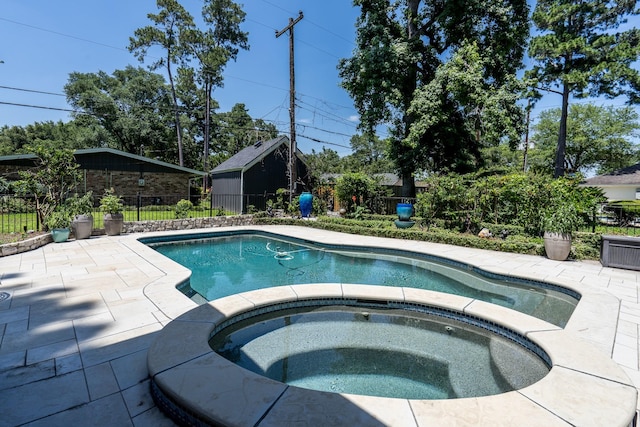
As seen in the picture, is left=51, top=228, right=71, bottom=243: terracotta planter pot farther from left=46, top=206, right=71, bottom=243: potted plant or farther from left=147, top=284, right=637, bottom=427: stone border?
left=147, top=284, right=637, bottom=427: stone border

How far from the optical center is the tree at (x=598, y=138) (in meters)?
24.8

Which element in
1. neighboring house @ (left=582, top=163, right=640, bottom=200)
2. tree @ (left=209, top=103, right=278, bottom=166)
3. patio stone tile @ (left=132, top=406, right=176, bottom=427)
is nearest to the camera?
patio stone tile @ (left=132, top=406, right=176, bottom=427)

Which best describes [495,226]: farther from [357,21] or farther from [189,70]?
[189,70]

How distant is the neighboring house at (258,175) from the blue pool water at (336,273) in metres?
7.56

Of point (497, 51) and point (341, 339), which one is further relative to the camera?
point (497, 51)

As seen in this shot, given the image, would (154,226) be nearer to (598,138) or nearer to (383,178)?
(383,178)

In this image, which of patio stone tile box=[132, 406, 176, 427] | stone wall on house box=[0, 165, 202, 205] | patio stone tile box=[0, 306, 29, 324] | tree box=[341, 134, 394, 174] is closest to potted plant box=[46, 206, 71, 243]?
patio stone tile box=[0, 306, 29, 324]

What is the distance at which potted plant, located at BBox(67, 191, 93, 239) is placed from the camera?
8562 millimetres

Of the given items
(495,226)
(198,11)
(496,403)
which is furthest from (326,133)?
(496,403)

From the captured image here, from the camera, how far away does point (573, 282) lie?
5141mm

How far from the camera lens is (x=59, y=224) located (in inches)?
323

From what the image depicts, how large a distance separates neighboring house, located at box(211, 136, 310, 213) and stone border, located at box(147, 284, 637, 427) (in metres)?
14.1

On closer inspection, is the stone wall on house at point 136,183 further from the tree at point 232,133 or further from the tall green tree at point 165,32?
the tree at point 232,133

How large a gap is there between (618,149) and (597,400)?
109ft
